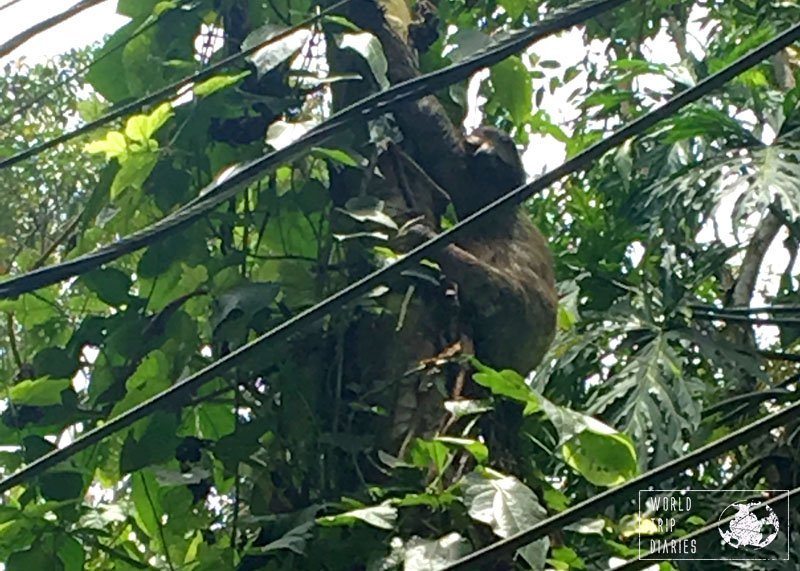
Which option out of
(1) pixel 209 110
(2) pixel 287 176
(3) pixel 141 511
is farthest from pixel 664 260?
(3) pixel 141 511

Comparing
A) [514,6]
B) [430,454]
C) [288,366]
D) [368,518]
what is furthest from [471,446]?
[514,6]

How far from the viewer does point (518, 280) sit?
1.53 m

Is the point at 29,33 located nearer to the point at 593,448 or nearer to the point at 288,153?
the point at 288,153

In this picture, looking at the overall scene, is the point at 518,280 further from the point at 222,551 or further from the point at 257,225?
the point at 222,551

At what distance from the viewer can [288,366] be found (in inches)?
54.2

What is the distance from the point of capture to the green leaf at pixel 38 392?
126 cm

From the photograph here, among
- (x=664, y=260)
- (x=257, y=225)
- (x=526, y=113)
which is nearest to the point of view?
(x=257, y=225)

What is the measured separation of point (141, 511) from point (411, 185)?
577mm

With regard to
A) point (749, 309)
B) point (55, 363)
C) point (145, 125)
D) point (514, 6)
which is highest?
point (145, 125)

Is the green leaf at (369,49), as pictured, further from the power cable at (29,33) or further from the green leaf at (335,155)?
the power cable at (29,33)

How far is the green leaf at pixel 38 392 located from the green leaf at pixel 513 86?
806 millimetres

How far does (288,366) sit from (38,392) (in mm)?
306

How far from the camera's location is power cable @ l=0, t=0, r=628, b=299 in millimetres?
875

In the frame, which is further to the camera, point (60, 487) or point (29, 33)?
point (60, 487)
